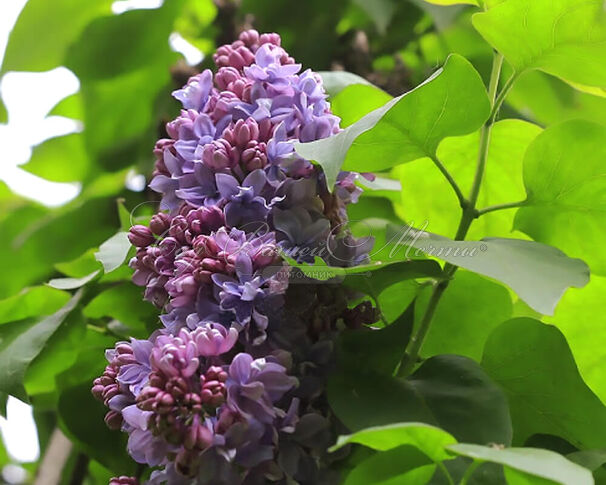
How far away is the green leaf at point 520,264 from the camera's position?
14.4 inches

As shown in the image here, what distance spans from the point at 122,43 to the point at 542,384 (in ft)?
2.25

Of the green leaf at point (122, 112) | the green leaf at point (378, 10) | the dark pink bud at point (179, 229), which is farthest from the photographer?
the green leaf at point (122, 112)

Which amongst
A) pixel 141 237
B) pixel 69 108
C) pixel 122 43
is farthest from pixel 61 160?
pixel 141 237

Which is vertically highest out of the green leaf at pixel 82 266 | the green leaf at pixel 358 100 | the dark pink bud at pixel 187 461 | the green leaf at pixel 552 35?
the green leaf at pixel 552 35

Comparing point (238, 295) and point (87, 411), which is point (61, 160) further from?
point (238, 295)

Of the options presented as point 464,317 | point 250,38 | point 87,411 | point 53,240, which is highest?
point 250,38

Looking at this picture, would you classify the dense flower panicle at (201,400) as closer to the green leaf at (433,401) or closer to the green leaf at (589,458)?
the green leaf at (433,401)

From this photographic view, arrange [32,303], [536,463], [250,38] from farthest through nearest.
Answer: [32,303] < [250,38] < [536,463]

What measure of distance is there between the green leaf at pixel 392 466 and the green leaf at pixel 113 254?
18cm

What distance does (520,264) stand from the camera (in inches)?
15.5

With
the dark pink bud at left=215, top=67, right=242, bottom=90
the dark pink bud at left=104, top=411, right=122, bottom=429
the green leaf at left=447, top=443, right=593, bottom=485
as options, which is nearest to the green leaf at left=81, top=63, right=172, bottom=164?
the dark pink bud at left=215, top=67, right=242, bottom=90

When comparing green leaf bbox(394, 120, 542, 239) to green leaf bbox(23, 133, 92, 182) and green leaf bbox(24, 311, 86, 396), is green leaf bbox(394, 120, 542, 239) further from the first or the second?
green leaf bbox(23, 133, 92, 182)

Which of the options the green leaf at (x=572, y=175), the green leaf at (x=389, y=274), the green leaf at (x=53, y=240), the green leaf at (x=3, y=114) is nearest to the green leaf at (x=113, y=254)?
the green leaf at (x=389, y=274)

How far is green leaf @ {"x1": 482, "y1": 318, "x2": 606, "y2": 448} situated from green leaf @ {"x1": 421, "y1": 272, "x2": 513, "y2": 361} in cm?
3
